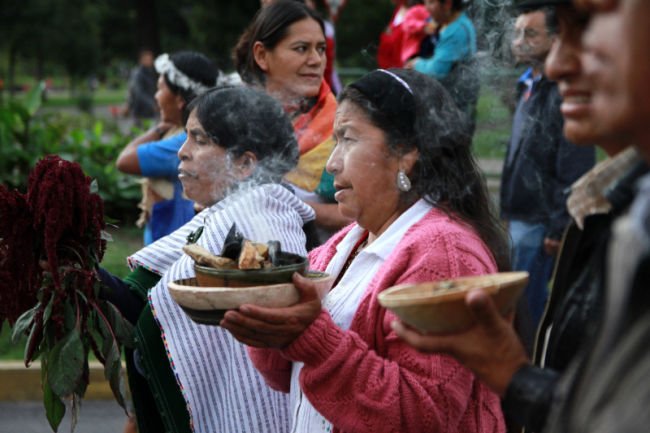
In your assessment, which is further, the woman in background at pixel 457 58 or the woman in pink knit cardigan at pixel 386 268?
the woman in background at pixel 457 58

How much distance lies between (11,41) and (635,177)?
43200 mm

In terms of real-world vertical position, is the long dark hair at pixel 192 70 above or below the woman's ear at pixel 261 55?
below

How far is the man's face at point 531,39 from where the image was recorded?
133 inches

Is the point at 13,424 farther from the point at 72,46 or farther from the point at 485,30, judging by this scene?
the point at 72,46

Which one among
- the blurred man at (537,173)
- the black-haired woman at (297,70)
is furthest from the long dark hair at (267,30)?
the blurred man at (537,173)

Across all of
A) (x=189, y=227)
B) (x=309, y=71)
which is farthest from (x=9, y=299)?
(x=309, y=71)

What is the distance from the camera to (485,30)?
3.56 metres

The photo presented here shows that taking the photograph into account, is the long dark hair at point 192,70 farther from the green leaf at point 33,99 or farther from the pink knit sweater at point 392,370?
the green leaf at point 33,99

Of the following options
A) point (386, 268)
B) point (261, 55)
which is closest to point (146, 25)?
point (261, 55)

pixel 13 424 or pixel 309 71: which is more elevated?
pixel 309 71

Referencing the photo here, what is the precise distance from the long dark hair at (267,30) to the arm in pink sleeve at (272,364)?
2.26 m

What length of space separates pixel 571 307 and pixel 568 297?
3 cm

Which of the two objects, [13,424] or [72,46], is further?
[72,46]

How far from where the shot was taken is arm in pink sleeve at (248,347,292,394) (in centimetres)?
226
